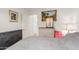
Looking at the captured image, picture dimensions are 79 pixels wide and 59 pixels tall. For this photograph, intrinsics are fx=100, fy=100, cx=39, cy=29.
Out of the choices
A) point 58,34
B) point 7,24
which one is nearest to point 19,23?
point 7,24

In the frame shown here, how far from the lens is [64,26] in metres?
1.49

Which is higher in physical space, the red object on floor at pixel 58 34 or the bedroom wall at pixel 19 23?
the bedroom wall at pixel 19 23


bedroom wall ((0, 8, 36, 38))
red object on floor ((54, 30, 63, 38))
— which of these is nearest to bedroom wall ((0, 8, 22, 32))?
bedroom wall ((0, 8, 36, 38))

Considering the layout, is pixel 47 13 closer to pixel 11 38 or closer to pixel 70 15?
pixel 70 15

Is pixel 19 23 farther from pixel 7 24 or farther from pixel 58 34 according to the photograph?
pixel 58 34

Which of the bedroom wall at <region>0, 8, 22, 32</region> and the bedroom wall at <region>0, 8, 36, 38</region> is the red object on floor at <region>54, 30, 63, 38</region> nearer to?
the bedroom wall at <region>0, 8, 36, 38</region>

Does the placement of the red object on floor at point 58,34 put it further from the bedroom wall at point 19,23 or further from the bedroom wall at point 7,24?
the bedroom wall at point 7,24

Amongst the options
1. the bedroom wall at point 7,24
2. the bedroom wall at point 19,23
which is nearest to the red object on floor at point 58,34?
the bedroom wall at point 19,23

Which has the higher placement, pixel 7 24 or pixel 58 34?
pixel 7 24

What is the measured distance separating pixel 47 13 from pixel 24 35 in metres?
0.48

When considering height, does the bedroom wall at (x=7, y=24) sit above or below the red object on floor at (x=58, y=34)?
above

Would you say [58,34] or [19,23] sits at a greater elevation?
[19,23]

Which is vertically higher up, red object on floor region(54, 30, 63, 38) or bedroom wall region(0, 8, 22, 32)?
bedroom wall region(0, 8, 22, 32)

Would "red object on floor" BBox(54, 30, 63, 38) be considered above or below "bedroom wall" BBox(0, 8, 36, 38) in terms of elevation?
below
